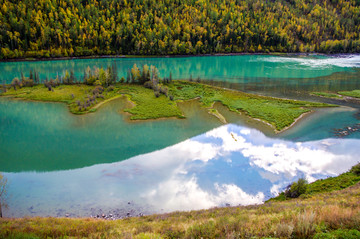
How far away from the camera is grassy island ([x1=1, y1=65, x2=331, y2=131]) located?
4309 cm

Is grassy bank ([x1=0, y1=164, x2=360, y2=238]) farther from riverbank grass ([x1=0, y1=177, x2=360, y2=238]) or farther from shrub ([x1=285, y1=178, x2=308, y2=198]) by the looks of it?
shrub ([x1=285, y1=178, x2=308, y2=198])

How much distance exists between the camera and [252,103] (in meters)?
49.0

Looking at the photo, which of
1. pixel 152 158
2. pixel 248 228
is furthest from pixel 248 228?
pixel 152 158

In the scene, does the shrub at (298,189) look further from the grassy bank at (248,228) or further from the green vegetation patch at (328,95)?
the green vegetation patch at (328,95)

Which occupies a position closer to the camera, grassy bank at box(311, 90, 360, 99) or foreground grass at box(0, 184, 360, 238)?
foreground grass at box(0, 184, 360, 238)

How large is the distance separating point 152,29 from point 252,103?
120 metres

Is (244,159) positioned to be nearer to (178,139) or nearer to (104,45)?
(178,139)

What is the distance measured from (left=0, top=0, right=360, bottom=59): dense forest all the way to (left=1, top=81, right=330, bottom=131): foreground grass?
235 feet

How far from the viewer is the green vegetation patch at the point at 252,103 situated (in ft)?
136

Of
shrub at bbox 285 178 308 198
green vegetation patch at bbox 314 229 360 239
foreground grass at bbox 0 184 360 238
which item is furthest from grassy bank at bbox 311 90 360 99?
green vegetation patch at bbox 314 229 360 239

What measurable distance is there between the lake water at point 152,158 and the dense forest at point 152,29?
88353 mm

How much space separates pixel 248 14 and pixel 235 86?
478 ft

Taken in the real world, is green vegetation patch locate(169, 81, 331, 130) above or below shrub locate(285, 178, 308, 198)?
above

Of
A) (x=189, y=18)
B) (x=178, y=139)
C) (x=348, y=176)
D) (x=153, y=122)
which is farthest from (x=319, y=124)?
(x=189, y=18)
